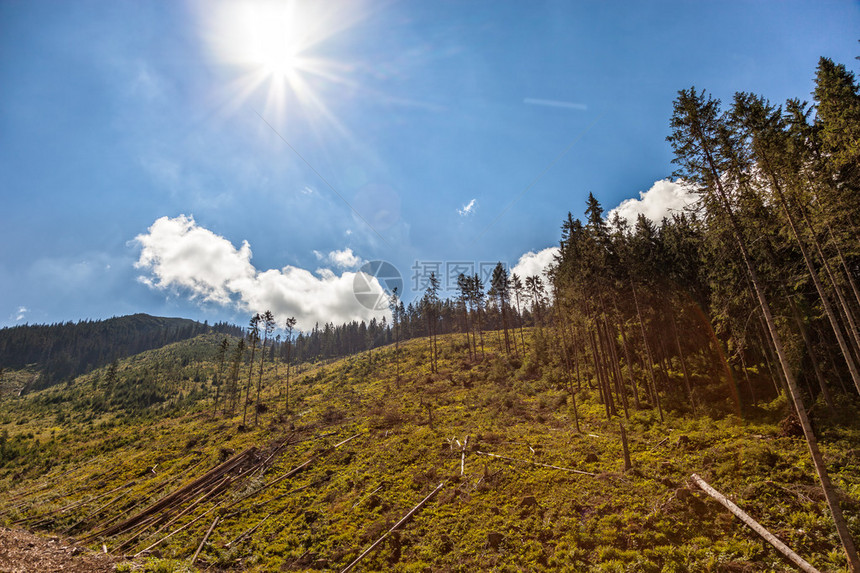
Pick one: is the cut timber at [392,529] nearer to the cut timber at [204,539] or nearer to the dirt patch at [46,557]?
the cut timber at [204,539]

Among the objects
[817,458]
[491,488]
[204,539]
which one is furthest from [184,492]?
[817,458]

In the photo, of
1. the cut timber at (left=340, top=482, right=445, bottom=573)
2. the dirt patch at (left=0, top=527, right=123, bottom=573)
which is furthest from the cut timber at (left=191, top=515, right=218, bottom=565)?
the cut timber at (left=340, top=482, right=445, bottom=573)

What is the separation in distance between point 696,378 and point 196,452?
177 feet

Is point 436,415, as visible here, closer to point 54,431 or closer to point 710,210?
point 710,210

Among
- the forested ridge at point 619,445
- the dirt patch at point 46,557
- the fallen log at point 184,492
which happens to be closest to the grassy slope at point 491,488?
the forested ridge at point 619,445

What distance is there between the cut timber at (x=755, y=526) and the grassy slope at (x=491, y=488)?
30 centimetres

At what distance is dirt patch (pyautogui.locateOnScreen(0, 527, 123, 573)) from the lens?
1434 centimetres

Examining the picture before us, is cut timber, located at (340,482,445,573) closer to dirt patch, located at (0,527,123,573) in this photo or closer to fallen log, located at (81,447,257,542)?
dirt patch, located at (0,527,123,573)

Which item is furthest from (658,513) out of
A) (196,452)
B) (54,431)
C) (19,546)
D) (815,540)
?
(54,431)

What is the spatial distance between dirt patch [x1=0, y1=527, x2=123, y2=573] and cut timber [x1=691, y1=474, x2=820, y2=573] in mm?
27210

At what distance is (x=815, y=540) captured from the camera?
35.6 ft

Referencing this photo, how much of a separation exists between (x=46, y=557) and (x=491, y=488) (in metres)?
23.5

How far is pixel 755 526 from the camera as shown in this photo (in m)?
11.8

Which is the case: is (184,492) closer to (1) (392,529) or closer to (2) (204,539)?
(2) (204,539)
